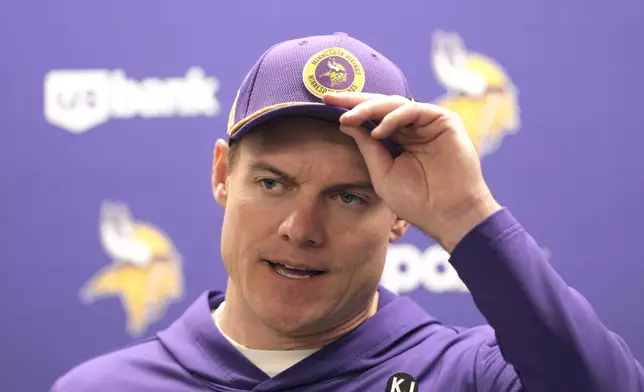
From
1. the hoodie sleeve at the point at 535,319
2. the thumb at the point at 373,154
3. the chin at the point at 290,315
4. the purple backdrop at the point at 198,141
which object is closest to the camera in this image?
the hoodie sleeve at the point at 535,319

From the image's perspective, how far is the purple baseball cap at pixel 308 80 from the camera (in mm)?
1004

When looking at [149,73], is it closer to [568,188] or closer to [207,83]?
[207,83]

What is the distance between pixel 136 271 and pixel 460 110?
72cm

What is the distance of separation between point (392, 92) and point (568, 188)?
760 millimetres

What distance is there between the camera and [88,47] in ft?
5.76

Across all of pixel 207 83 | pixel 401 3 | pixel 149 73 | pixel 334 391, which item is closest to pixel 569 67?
pixel 401 3

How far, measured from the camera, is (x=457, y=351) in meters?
1.03

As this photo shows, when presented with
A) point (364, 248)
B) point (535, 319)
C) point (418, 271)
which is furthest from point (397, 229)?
point (418, 271)

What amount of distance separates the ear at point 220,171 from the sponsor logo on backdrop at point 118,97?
573mm

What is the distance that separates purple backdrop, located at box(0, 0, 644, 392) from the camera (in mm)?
1695

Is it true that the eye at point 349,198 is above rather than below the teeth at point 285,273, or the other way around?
above

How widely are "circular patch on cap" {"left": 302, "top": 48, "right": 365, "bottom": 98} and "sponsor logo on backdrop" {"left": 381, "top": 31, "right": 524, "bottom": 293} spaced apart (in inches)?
27.5

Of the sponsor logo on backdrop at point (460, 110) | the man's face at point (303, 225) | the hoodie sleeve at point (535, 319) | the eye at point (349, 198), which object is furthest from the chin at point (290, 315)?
the sponsor logo on backdrop at point (460, 110)

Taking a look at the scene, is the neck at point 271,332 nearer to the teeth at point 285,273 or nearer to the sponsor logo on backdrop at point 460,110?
the teeth at point 285,273
